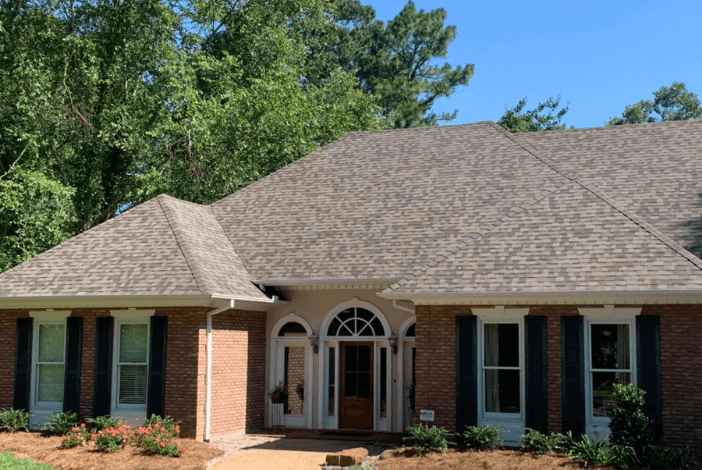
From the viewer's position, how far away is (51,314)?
18953mm

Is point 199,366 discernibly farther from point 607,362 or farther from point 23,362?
point 607,362

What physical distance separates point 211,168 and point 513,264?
17105 millimetres

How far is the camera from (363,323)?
19969 mm

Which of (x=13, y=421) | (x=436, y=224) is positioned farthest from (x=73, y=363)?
(x=436, y=224)

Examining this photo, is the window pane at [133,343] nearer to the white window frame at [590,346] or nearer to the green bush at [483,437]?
the green bush at [483,437]

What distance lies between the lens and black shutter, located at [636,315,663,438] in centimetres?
1501

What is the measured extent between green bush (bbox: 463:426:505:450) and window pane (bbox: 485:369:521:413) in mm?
694

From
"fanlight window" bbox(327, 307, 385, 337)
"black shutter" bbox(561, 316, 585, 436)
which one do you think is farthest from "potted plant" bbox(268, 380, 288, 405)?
"black shutter" bbox(561, 316, 585, 436)

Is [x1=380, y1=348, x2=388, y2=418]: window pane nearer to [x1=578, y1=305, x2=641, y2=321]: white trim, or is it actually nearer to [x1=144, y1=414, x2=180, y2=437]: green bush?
[x1=144, y1=414, x2=180, y2=437]: green bush

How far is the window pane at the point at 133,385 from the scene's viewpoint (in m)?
18.2

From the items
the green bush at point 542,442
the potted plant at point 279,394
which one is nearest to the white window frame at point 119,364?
the potted plant at point 279,394

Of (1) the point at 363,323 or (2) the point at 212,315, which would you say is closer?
(2) the point at 212,315

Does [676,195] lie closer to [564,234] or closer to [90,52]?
[564,234]

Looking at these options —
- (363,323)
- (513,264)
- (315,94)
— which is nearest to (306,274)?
(363,323)
